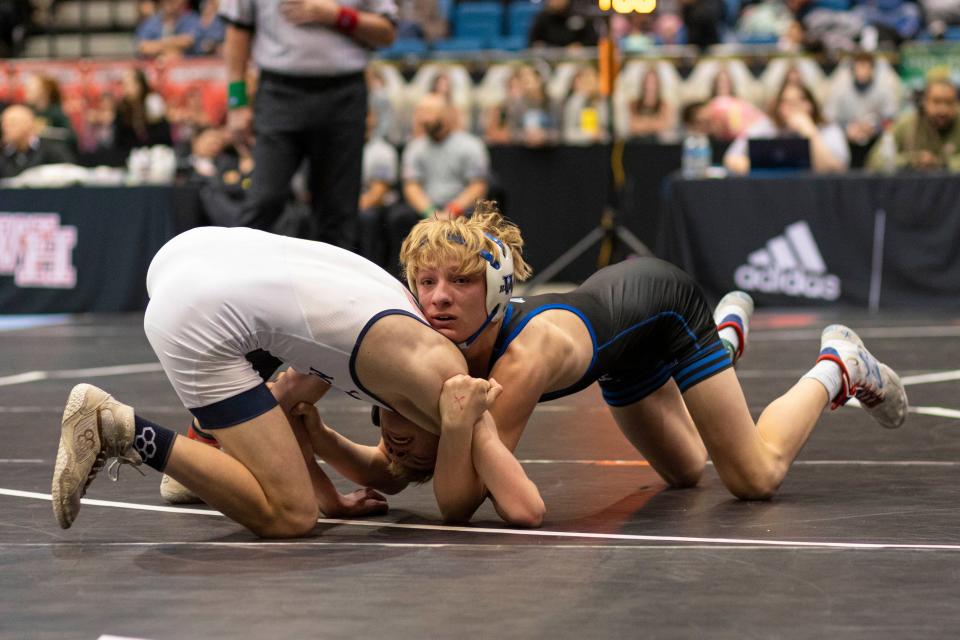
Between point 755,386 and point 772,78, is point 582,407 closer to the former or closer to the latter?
point 755,386

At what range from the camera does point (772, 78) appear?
10.2m

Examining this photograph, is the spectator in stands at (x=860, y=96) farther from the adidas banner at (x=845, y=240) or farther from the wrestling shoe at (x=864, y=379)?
the wrestling shoe at (x=864, y=379)

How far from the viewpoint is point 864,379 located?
12.5 ft

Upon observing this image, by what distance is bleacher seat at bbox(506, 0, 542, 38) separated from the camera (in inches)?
486

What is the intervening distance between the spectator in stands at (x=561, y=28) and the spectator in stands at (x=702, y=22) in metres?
0.78

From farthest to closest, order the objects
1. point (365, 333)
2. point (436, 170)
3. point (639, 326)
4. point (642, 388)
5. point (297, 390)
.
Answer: point (436, 170) < point (642, 388) < point (639, 326) < point (297, 390) < point (365, 333)

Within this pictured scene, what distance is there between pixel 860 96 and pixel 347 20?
5823 mm

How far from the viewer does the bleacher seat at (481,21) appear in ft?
40.5

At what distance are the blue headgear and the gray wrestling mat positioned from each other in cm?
48

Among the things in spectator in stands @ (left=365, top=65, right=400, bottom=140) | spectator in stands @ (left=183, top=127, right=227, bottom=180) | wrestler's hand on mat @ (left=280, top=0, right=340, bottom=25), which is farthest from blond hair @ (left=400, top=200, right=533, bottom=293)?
spectator in stands @ (left=365, top=65, right=400, bottom=140)

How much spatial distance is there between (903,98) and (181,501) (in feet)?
25.7

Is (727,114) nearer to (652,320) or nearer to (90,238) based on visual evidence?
(90,238)

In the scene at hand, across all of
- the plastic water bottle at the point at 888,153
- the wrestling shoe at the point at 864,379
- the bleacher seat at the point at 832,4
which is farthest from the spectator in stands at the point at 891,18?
the wrestling shoe at the point at 864,379

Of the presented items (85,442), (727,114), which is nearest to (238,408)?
(85,442)
